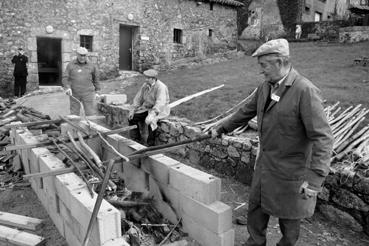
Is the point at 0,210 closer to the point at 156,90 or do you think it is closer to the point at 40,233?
the point at 40,233

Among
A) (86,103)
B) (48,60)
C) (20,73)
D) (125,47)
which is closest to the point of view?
(86,103)

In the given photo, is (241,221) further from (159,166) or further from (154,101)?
(154,101)

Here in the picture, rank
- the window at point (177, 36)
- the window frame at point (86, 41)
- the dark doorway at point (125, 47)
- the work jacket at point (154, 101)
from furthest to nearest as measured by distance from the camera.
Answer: the window at point (177, 36)
the dark doorway at point (125, 47)
the window frame at point (86, 41)
the work jacket at point (154, 101)

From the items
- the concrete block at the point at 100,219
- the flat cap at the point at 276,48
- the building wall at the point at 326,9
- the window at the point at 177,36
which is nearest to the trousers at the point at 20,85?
the window at the point at 177,36

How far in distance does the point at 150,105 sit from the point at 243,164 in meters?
2.10

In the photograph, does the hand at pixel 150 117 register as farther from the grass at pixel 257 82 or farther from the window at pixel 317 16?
the window at pixel 317 16

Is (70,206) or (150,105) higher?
(150,105)

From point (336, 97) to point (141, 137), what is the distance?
12.9ft

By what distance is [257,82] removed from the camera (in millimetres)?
8742

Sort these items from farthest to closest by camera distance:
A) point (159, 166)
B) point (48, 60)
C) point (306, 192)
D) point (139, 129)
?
point (48, 60), point (139, 129), point (159, 166), point (306, 192)

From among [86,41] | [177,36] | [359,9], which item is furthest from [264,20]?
[86,41]

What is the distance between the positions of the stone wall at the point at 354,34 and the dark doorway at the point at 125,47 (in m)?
10.4

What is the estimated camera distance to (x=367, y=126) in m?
4.62

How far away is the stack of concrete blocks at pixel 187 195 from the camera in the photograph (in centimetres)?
326
